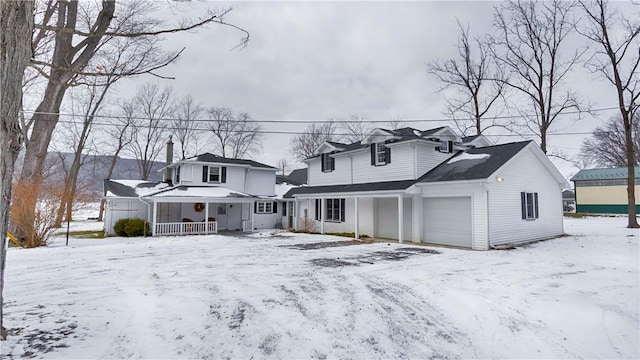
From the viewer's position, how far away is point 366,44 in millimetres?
16094

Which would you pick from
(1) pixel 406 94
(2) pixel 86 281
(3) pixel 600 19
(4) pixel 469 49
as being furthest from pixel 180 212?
(3) pixel 600 19

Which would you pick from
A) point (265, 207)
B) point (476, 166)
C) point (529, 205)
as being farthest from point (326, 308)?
point (265, 207)

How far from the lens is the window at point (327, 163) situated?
21.2 metres

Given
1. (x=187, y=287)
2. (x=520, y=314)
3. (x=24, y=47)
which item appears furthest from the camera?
(x=187, y=287)

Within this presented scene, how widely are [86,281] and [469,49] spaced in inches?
1124

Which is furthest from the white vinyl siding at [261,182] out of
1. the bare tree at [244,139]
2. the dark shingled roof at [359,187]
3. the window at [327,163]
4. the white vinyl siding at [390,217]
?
the bare tree at [244,139]

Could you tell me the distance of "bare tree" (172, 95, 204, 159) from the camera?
3675 cm

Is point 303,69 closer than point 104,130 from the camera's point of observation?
Yes

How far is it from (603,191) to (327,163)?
90.7ft

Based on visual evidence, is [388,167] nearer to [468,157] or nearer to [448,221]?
[468,157]

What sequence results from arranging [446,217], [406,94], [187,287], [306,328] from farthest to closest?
[406,94], [446,217], [187,287], [306,328]

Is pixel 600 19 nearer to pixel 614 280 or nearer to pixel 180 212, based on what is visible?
pixel 614 280

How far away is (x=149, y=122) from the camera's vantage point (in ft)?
114

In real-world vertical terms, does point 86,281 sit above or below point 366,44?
below
